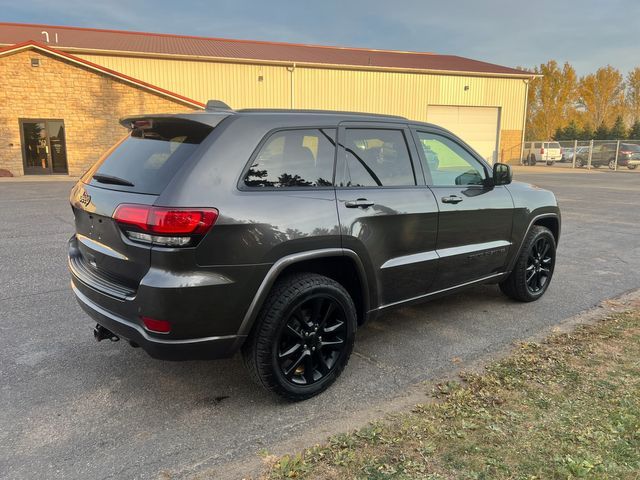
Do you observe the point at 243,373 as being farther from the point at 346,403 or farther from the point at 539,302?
the point at 539,302

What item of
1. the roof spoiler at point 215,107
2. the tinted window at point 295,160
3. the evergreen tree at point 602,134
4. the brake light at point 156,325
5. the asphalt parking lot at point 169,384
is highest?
the evergreen tree at point 602,134

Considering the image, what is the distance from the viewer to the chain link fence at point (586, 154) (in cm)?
3334

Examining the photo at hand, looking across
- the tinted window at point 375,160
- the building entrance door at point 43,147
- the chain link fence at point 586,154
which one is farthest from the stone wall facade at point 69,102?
the chain link fence at point 586,154

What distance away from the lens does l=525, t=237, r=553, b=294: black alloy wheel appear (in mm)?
4941

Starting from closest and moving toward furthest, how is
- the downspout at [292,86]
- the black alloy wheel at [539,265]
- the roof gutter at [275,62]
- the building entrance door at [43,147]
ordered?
the black alloy wheel at [539,265]
the building entrance door at [43,147]
the roof gutter at [275,62]
the downspout at [292,86]

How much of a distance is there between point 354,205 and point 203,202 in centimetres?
104

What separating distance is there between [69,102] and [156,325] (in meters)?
22.2

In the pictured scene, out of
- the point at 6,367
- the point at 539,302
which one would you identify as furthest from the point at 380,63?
the point at 6,367

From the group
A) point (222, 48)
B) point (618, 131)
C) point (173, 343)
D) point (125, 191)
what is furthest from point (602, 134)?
point (173, 343)

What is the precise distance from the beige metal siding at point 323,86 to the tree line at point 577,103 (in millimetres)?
20228

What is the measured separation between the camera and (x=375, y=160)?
3.54 meters

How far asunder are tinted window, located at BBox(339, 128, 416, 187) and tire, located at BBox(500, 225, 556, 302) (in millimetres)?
1765

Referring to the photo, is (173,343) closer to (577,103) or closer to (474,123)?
(474,123)

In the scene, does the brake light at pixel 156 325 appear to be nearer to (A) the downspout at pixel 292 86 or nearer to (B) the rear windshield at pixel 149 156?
(B) the rear windshield at pixel 149 156
